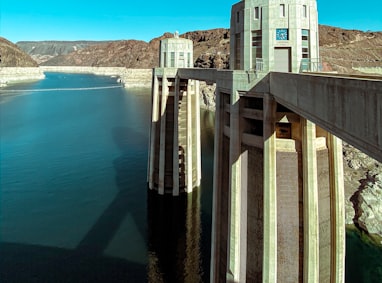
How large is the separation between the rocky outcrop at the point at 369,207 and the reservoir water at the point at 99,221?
1.75 m

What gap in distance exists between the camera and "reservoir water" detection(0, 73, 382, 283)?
23.3 meters

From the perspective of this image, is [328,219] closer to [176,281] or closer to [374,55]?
[176,281]

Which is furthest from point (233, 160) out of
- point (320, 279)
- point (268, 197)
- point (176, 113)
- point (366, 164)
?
point (366, 164)

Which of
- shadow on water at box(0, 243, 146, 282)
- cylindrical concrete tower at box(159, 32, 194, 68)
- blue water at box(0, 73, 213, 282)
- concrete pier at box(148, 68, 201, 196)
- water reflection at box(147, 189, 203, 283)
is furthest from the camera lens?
cylindrical concrete tower at box(159, 32, 194, 68)

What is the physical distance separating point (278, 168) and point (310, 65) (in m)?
4.87

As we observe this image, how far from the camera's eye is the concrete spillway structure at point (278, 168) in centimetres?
1342

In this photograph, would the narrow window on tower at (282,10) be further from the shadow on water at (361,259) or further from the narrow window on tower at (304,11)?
the shadow on water at (361,259)

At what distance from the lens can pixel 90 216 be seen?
31578 millimetres

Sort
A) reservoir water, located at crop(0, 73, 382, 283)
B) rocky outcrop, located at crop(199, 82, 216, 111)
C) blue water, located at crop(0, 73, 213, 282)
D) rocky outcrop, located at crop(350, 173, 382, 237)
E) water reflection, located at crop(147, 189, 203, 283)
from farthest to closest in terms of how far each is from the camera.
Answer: rocky outcrop, located at crop(199, 82, 216, 111) → rocky outcrop, located at crop(350, 173, 382, 237) → blue water, located at crop(0, 73, 213, 282) → reservoir water, located at crop(0, 73, 382, 283) → water reflection, located at crop(147, 189, 203, 283)

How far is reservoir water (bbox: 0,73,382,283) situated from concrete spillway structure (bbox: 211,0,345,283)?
9.96 m

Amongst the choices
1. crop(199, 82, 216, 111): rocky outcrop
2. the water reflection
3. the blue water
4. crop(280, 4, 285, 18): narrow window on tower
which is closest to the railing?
crop(280, 4, 285, 18): narrow window on tower

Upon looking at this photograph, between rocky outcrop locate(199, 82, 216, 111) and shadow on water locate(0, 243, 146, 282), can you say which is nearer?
shadow on water locate(0, 243, 146, 282)

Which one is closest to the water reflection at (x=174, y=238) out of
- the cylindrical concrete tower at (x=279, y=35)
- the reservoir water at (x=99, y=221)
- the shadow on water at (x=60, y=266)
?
the reservoir water at (x=99, y=221)

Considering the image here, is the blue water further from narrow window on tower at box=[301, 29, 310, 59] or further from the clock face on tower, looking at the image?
the clock face on tower
